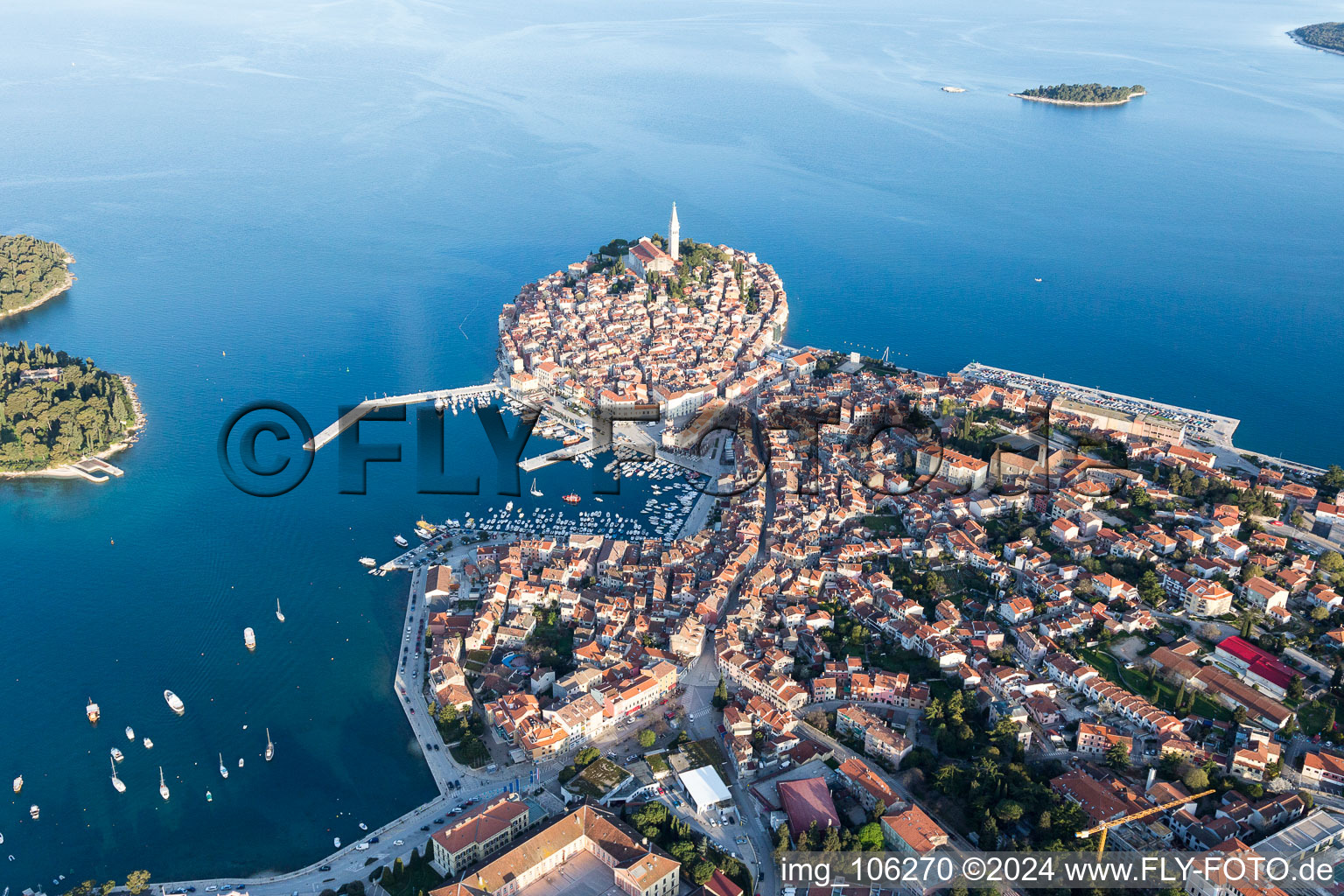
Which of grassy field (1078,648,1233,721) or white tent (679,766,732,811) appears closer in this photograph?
white tent (679,766,732,811)

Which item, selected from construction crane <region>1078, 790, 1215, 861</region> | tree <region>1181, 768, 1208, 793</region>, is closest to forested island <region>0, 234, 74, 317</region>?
construction crane <region>1078, 790, 1215, 861</region>

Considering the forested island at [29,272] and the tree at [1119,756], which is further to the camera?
the forested island at [29,272]

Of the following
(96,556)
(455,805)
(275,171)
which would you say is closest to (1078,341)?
(455,805)

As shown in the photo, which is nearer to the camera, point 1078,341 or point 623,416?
point 623,416

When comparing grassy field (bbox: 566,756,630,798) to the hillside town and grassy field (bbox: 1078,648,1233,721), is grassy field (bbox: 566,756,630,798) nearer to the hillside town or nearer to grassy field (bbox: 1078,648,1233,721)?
the hillside town

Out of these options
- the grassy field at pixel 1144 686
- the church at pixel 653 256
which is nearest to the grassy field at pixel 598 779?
the grassy field at pixel 1144 686

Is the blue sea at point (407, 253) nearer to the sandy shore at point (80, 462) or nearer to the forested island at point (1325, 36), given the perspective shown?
the sandy shore at point (80, 462)

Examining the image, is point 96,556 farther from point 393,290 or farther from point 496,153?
point 496,153
